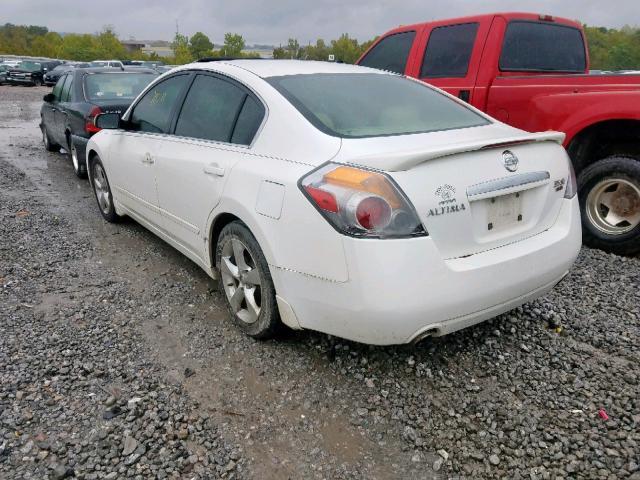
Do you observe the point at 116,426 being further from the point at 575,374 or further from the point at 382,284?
the point at 575,374

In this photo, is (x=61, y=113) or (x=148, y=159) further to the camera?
(x=61, y=113)

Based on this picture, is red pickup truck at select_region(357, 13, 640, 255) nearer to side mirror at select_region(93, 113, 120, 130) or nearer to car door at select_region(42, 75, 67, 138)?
side mirror at select_region(93, 113, 120, 130)

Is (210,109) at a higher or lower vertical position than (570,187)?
higher

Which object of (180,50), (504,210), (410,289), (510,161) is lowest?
(410,289)

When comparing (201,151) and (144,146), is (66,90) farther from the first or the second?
(201,151)

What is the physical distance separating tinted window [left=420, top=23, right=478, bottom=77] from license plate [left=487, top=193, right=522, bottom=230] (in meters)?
3.11

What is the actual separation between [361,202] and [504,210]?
2.59 ft

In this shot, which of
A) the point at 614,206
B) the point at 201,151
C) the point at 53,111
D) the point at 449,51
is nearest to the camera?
the point at 201,151

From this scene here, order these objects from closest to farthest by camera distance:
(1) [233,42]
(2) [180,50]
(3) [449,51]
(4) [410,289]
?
1. (4) [410,289]
2. (3) [449,51]
3. (2) [180,50]
4. (1) [233,42]

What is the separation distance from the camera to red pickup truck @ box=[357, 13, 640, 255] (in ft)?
14.4

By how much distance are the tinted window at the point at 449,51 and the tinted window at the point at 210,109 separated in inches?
113

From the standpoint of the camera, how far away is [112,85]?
809cm

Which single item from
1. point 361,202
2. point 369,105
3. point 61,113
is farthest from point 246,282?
point 61,113

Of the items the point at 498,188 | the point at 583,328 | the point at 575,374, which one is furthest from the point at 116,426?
the point at 583,328
